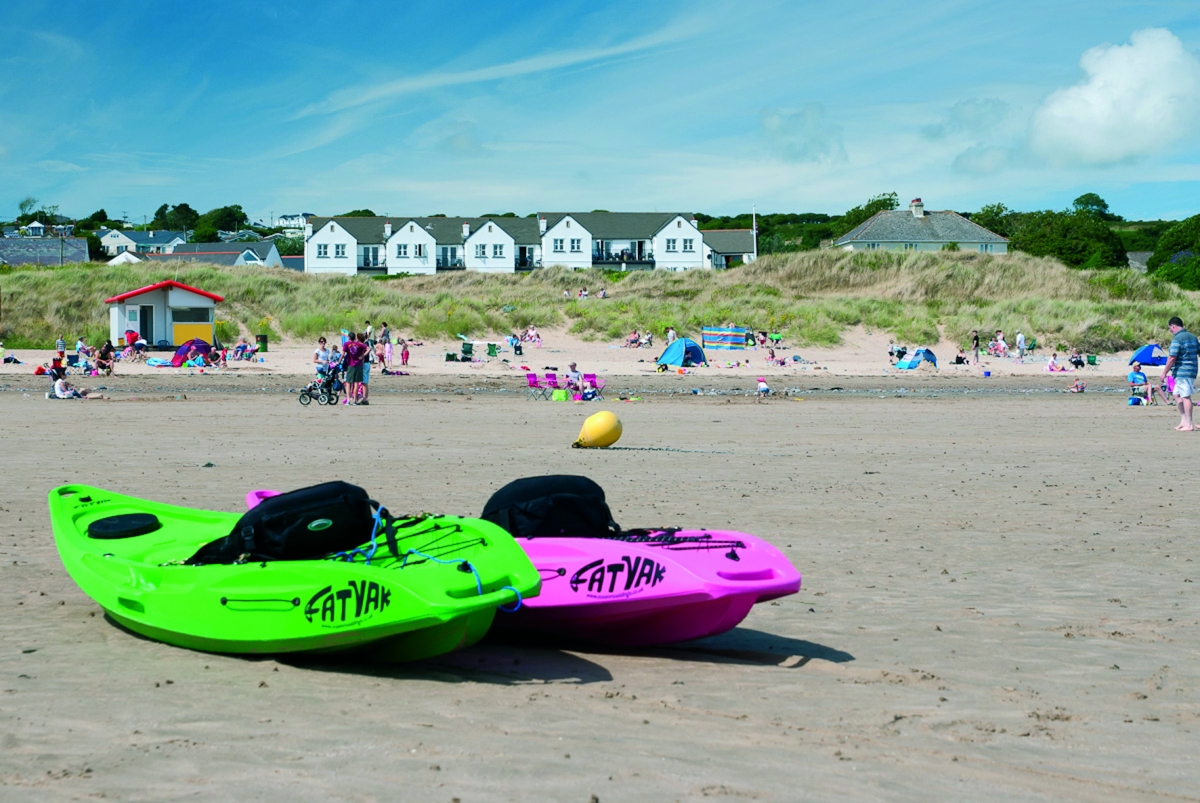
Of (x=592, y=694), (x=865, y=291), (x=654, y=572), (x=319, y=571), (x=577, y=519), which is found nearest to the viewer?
A: (x=592, y=694)

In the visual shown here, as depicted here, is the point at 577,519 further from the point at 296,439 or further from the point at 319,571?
the point at 296,439

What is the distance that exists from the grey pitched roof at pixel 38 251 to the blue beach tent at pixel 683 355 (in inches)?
3014

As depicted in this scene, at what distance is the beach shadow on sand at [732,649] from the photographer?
5603 mm

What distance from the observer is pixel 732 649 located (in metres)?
5.89

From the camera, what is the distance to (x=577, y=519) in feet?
20.9

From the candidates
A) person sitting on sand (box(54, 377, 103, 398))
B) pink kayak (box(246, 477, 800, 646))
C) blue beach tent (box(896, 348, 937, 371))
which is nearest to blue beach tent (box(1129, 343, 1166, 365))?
blue beach tent (box(896, 348, 937, 371))

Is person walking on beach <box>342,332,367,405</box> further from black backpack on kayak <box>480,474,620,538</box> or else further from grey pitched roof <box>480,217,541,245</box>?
grey pitched roof <box>480,217,541,245</box>

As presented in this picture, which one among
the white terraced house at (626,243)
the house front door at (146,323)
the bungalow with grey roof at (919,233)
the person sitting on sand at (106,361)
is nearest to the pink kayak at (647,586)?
the person sitting on sand at (106,361)

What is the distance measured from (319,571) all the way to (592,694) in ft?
5.03

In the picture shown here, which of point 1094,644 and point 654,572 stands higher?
point 654,572

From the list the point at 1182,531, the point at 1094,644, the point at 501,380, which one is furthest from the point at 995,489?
the point at 501,380

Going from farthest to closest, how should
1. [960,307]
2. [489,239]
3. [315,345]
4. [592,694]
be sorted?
[489,239] → [960,307] → [315,345] → [592,694]

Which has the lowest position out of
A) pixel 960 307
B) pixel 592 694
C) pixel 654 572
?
pixel 592 694

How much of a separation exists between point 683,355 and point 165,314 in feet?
59.9
